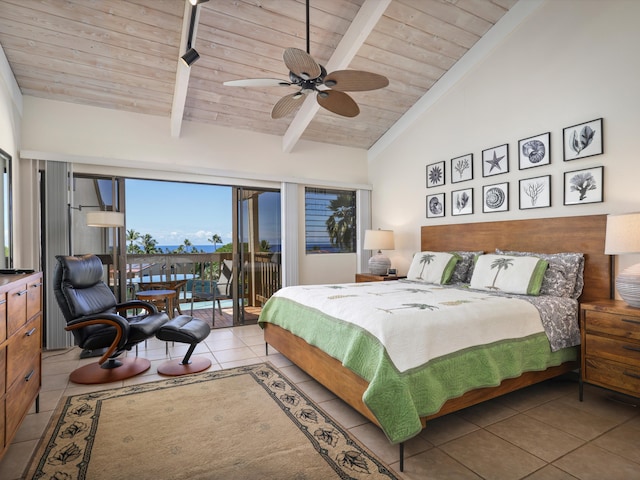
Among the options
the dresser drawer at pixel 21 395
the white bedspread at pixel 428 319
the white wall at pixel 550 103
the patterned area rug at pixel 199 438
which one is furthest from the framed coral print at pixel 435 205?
the dresser drawer at pixel 21 395

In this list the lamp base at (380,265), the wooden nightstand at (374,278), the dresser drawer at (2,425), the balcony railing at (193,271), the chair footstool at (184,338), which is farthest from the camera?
the balcony railing at (193,271)

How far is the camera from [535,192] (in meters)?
3.55

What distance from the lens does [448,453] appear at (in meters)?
1.98

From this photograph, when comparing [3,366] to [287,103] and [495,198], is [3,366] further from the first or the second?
[495,198]

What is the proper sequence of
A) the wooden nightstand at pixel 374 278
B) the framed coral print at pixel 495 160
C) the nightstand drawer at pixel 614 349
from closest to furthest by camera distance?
1. the nightstand drawer at pixel 614 349
2. the framed coral print at pixel 495 160
3. the wooden nightstand at pixel 374 278

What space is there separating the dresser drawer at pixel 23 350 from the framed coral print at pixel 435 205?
4.24 metres

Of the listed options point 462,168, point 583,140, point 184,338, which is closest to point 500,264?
point 583,140

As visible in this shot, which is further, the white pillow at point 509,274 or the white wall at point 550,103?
the white pillow at point 509,274

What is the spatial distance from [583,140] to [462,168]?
51.7 inches

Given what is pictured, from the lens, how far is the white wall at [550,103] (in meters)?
2.91

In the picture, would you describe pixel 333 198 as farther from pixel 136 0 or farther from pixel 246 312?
pixel 136 0

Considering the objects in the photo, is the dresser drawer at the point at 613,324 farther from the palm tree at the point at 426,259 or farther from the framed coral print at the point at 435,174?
the framed coral print at the point at 435,174

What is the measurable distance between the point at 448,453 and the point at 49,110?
5.00 meters

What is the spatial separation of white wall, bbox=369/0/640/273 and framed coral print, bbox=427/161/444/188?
0.08 metres
